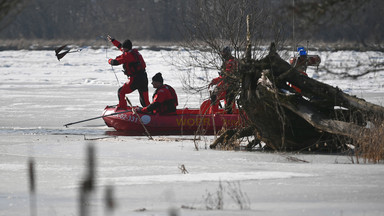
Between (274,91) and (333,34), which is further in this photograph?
(333,34)

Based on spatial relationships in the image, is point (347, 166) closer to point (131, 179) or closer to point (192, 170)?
point (192, 170)

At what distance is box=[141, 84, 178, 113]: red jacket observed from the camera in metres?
13.2

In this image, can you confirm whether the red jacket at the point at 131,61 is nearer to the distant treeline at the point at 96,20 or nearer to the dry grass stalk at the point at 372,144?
the dry grass stalk at the point at 372,144

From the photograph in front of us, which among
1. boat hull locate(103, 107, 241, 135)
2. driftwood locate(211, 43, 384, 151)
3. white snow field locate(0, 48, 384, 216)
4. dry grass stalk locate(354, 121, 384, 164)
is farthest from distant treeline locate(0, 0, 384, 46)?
dry grass stalk locate(354, 121, 384, 164)

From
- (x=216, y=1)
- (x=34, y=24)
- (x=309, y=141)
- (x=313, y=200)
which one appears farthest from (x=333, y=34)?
(x=313, y=200)

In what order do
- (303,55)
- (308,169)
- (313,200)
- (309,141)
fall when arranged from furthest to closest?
(303,55), (309,141), (308,169), (313,200)

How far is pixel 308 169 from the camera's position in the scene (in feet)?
27.3

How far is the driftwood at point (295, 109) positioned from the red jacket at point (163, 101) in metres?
3.34

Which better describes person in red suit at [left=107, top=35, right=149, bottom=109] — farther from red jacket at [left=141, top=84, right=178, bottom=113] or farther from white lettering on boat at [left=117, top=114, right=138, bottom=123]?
red jacket at [left=141, top=84, right=178, bottom=113]

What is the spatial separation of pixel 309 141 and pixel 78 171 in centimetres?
345

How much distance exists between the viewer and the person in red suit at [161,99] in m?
13.1

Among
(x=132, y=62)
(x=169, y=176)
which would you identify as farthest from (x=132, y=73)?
(x=169, y=176)

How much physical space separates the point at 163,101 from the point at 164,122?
0.40m

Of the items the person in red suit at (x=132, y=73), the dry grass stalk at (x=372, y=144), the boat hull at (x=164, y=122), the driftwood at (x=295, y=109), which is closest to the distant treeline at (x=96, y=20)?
the person in red suit at (x=132, y=73)
